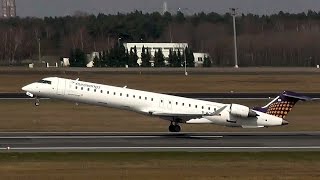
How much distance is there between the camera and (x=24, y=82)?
4599 inches

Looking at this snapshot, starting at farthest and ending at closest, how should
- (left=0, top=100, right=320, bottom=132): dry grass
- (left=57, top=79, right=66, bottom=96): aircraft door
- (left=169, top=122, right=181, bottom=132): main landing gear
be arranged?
(left=0, top=100, right=320, bottom=132): dry grass < (left=169, top=122, right=181, bottom=132): main landing gear < (left=57, top=79, right=66, bottom=96): aircraft door

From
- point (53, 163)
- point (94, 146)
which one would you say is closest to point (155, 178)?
point (53, 163)

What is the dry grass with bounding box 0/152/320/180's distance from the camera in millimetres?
37969

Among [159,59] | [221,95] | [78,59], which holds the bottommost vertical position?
[221,95]

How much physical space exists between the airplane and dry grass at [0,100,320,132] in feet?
11.0

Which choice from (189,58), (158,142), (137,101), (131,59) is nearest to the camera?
(158,142)

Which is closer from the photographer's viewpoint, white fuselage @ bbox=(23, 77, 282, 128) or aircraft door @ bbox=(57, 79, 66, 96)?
white fuselage @ bbox=(23, 77, 282, 128)

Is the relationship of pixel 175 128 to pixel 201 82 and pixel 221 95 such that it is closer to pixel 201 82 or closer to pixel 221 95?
pixel 221 95

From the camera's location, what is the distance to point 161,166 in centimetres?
4200

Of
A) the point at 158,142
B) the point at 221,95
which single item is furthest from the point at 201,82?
the point at 158,142

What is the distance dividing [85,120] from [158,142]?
704 inches

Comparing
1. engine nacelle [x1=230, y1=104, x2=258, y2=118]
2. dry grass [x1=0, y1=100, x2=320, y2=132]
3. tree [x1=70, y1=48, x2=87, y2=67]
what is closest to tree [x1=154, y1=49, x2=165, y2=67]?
tree [x1=70, y1=48, x2=87, y2=67]

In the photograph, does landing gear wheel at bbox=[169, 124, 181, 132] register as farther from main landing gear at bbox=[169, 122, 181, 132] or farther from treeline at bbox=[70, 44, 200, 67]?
treeline at bbox=[70, 44, 200, 67]

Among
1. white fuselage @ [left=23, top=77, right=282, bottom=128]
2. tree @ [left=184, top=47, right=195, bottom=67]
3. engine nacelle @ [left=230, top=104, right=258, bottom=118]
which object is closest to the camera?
A: engine nacelle @ [left=230, top=104, right=258, bottom=118]
